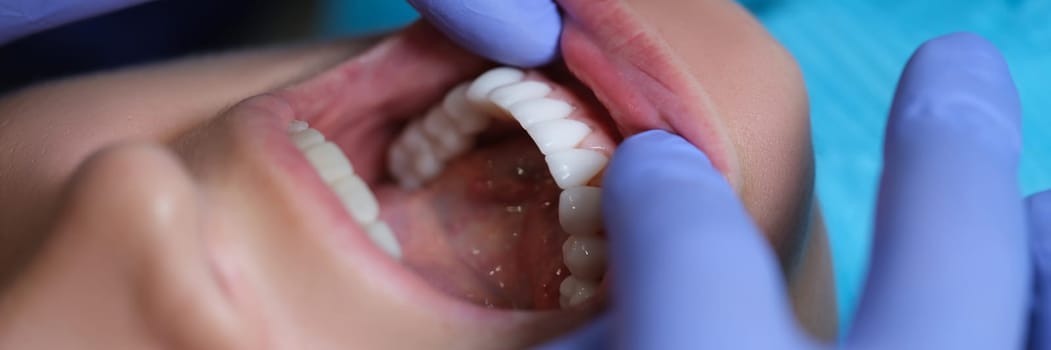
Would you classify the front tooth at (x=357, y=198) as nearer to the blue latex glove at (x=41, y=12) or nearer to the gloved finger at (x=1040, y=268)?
the blue latex glove at (x=41, y=12)

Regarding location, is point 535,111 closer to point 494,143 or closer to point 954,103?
point 494,143

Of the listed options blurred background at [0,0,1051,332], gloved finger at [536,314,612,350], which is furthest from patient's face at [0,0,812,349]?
blurred background at [0,0,1051,332]

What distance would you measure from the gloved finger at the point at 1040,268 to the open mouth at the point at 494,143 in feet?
0.68

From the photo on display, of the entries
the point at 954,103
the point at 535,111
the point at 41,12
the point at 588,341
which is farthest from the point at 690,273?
the point at 41,12

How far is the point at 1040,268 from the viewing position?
70 centimetres

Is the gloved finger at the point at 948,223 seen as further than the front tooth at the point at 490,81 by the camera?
No

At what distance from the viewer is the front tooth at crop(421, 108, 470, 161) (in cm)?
102

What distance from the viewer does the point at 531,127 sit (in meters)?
0.86

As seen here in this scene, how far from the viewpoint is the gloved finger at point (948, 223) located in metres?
0.55

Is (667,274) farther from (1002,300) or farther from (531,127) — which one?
(531,127)

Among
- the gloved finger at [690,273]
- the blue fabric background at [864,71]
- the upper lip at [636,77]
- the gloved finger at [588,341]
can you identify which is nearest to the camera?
the gloved finger at [690,273]

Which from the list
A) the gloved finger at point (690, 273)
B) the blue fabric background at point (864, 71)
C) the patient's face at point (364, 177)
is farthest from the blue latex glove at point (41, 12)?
the blue fabric background at point (864, 71)

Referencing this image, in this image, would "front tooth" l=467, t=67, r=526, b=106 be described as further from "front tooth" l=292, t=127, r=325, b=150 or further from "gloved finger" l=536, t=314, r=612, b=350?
"gloved finger" l=536, t=314, r=612, b=350

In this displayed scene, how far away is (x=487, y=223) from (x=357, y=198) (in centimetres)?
20
